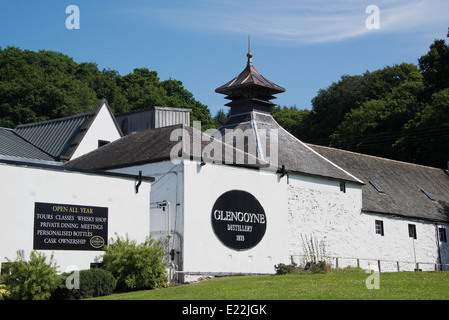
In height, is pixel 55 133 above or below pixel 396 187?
above

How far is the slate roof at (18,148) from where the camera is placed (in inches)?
1447

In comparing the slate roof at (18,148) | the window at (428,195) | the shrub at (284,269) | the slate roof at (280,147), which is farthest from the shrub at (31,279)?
the window at (428,195)

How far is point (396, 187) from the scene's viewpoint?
153 feet

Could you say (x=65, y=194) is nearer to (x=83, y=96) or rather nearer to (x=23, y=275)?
(x=23, y=275)

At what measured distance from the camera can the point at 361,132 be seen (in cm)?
6881

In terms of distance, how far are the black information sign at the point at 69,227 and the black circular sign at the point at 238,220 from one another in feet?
19.6

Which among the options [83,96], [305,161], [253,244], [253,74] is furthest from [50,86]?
[253,244]

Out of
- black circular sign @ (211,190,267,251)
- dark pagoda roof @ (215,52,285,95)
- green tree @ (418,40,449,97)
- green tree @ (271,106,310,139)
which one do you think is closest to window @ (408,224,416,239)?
dark pagoda roof @ (215,52,285,95)

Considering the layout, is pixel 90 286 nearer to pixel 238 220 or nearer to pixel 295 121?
pixel 238 220

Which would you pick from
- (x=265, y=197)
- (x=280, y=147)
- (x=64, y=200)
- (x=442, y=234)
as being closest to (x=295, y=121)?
(x=442, y=234)

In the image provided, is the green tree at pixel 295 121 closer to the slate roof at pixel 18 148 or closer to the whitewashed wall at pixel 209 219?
the slate roof at pixel 18 148

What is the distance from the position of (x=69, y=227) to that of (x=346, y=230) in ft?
61.7
